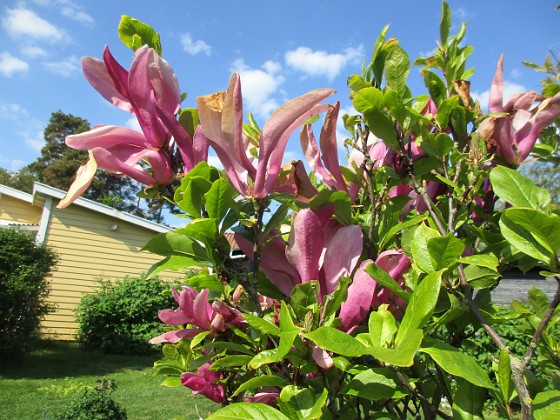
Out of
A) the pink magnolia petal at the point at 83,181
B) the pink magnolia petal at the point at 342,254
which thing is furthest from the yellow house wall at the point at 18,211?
the pink magnolia petal at the point at 342,254

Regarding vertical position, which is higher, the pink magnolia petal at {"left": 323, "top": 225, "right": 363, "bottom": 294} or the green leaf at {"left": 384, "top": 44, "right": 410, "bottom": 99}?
the green leaf at {"left": 384, "top": 44, "right": 410, "bottom": 99}

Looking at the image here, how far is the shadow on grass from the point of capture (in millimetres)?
7766

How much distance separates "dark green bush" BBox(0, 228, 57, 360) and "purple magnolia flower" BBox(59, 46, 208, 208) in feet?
27.1

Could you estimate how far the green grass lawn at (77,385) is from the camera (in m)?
5.87

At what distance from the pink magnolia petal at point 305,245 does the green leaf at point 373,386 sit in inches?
7.4

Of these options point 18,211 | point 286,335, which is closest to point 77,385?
point 286,335

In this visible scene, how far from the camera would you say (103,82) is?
0.87 meters

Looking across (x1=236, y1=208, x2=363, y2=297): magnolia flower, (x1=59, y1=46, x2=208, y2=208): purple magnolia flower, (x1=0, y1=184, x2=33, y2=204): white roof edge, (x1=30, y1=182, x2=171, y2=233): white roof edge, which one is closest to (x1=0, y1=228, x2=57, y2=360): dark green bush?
(x1=30, y1=182, x2=171, y2=233): white roof edge

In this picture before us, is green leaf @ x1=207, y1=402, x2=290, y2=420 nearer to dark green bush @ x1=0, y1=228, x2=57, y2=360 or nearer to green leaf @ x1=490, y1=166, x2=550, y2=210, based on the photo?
green leaf @ x1=490, y1=166, x2=550, y2=210

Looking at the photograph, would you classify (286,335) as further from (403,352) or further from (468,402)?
(468,402)

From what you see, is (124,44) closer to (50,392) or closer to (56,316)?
(50,392)

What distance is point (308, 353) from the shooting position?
73 centimetres

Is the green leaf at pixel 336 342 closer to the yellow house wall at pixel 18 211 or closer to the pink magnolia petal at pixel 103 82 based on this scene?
the pink magnolia petal at pixel 103 82

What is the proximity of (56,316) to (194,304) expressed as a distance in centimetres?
1133
